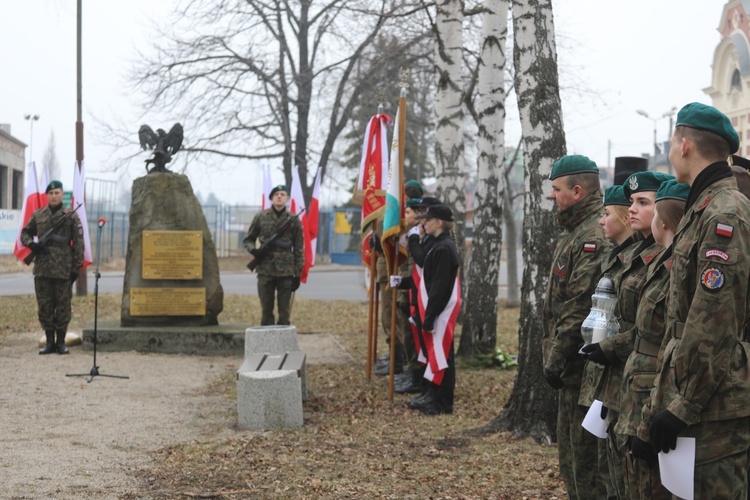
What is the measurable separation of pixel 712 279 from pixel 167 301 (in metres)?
10.7

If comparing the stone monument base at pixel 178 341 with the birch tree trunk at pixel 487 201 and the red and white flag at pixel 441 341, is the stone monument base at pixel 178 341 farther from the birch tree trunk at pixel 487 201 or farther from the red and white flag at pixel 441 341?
the red and white flag at pixel 441 341

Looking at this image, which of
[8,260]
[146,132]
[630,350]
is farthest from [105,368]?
[8,260]

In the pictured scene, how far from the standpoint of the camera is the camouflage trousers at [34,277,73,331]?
1191 centimetres

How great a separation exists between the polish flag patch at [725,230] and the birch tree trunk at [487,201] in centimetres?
854

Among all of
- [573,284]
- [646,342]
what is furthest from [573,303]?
[646,342]

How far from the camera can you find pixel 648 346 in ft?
11.5

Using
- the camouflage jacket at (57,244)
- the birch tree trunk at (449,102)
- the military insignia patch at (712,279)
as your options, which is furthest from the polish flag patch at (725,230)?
the camouflage jacket at (57,244)

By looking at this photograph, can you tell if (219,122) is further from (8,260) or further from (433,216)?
(433,216)

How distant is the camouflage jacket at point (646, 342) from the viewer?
3.47 meters

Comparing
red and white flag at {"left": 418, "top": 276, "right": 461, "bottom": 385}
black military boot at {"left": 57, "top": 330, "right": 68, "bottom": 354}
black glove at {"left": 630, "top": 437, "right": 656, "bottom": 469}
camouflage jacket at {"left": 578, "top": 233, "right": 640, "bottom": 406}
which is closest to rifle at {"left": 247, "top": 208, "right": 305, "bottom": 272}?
black military boot at {"left": 57, "top": 330, "right": 68, "bottom": 354}

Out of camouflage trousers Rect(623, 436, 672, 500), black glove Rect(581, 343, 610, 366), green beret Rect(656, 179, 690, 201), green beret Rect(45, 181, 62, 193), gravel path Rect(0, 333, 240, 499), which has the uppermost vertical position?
green beret Rect(45, 181, 62, 193)

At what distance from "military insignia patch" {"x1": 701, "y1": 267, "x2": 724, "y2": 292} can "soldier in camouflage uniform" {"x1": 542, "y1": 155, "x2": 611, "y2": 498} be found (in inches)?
69.0

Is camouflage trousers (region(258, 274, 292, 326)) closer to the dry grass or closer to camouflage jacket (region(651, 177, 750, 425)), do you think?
the dry grass

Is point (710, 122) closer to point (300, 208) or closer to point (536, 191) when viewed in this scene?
point (536, 191)
